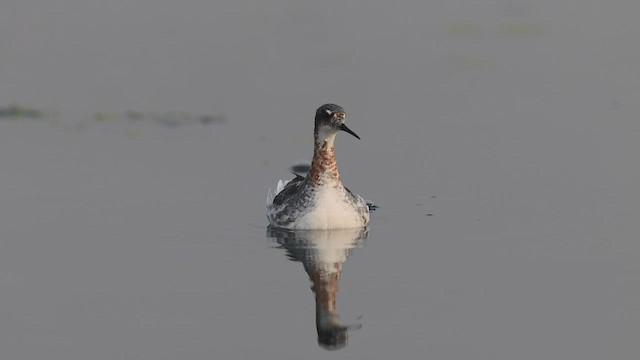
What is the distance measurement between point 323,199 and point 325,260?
2.23 metres

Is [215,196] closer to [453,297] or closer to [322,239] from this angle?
[322,239]

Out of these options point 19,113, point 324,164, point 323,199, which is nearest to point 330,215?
point 323,199

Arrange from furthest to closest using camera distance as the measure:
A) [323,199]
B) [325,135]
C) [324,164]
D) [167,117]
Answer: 1. [167,117]
2. [325,135]
3. [324,164]
4. [323,199]

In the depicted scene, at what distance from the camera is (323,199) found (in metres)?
22.7

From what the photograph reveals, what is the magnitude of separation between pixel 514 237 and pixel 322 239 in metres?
2.77

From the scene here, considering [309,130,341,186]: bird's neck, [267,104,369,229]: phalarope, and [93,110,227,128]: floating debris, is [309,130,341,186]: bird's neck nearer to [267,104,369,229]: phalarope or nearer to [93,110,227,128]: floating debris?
[267,104,369,229]: phalarope

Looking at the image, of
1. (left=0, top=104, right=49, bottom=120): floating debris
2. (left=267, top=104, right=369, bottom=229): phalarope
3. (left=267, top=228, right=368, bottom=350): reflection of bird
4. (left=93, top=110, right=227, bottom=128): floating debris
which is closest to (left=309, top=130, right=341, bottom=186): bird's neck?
(left=267, top=104, right=369, bottom=229): phalarope

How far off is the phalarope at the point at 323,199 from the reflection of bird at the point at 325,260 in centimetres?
16

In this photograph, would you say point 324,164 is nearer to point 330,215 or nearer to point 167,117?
point 330,215

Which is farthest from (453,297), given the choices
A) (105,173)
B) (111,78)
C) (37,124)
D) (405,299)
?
(111,78)

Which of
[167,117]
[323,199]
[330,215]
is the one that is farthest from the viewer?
[167,117]

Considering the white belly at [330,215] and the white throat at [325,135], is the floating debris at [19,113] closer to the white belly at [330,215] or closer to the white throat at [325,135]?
the white throat at [325,135]

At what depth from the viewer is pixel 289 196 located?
23.0m

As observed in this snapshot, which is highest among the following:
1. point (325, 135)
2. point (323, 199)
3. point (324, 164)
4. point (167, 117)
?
point (167, 117)
